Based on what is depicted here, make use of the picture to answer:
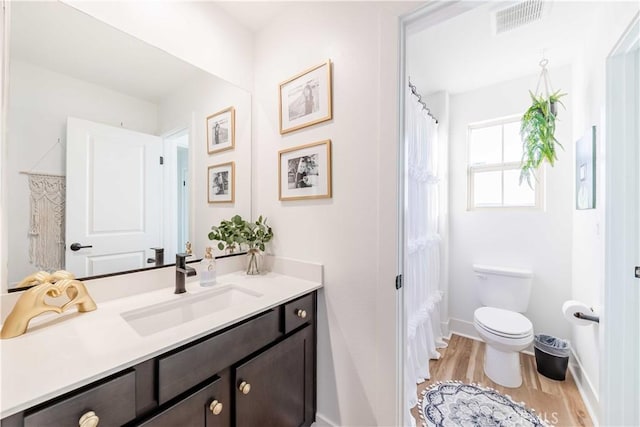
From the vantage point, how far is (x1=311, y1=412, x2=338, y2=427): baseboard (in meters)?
1.32

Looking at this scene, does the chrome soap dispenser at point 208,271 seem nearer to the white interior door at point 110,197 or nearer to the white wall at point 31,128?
the white interior door at point 110,197

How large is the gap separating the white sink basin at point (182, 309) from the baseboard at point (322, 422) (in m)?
0.79

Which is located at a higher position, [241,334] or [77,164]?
[77,164]

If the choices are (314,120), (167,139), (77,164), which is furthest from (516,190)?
(77,164)

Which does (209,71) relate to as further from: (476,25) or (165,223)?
(476,25)

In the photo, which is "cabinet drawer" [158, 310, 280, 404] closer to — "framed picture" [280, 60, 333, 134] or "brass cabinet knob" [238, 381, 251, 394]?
"brass cabinet knob" [238, 381, 251, 394]

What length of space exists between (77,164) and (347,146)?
48.6 inches

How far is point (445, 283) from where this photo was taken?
2.49m

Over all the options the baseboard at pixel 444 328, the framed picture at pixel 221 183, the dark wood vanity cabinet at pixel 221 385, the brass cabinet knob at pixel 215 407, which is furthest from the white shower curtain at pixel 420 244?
the framed picture at pixel 221 183

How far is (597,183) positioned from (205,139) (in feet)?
7.77

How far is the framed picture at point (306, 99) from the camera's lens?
1348 millimetres

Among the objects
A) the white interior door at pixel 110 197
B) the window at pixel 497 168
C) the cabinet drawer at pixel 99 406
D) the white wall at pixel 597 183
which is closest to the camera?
the cabinet drawer at pixel 99 406

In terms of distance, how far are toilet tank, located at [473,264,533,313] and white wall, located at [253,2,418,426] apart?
1.65 metres

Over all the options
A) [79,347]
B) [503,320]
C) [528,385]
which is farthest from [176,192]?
[528,385]
